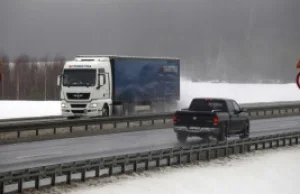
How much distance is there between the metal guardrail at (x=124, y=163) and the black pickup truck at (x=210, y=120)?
0.99 metres

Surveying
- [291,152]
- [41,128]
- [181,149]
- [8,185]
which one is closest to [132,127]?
[41,128]

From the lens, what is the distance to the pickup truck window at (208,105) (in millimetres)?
22531

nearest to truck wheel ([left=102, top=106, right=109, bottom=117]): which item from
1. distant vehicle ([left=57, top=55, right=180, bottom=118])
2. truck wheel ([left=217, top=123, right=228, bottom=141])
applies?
distant vehicle ([left=57, top=55, right=180, bottom=118])

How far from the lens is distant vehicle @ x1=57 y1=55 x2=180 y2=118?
30.3 metres

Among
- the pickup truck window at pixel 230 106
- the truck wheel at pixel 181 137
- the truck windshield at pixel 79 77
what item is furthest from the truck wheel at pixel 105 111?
the pickup truck window at pixel 230 106

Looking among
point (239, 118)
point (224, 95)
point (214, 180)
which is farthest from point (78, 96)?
point (224, 95)

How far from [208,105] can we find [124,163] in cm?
805

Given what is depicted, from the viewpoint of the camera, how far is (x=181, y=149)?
17812 millimetres

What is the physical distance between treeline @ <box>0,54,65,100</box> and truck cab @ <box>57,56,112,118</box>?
4444 cm

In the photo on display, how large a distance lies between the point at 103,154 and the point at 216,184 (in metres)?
4.89

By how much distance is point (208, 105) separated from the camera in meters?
22.8

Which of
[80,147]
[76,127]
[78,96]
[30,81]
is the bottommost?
[80,147]

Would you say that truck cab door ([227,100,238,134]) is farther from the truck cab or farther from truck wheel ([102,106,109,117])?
truck wheel ([102,106,109,117])

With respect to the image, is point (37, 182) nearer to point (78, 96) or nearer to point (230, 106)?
point (230, 106)
